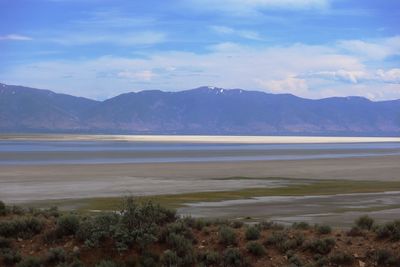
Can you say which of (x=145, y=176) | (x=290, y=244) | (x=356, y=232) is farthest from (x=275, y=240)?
(x=145, y=176)

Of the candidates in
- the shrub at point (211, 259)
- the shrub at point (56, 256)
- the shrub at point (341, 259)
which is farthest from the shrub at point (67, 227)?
the shrub at point (341, 259)

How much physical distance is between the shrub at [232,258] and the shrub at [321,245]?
127 centimetres

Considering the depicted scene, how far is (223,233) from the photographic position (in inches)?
480

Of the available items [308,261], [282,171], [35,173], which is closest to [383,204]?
[308,261]

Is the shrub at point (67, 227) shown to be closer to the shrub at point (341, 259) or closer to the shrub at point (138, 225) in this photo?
the shrub at point (138, 225)

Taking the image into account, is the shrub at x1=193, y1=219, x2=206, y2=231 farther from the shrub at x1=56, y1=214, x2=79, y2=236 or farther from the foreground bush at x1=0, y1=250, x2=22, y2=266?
the foreground bush at x1=0, y1=250, x2=22, y2=266

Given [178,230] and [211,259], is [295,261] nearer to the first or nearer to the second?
[211,259]

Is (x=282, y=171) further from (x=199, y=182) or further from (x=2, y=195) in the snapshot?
(x=2, y=195)

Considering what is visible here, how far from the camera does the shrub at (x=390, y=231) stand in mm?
11742

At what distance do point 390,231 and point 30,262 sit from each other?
21.4 ft

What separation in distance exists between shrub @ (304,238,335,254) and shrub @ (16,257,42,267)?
15.6ft

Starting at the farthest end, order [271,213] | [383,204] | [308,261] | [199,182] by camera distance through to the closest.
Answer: [199,182]
[383,204]
[271,213]
[308,261]

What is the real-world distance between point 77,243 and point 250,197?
1635 cm

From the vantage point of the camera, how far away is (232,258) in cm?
1125
